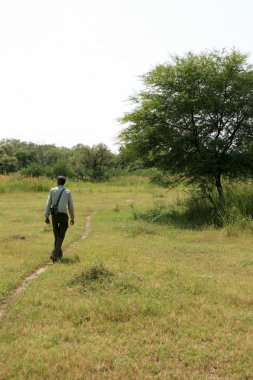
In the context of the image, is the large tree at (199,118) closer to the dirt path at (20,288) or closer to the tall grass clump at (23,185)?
the dirt path at (20,288)

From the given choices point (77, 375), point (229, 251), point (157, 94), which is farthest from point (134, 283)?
point (157, 94)

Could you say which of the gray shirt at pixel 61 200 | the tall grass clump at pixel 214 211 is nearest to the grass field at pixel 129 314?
the gray shirt at pixel 61 200

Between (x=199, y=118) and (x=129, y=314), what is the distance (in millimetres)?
12573

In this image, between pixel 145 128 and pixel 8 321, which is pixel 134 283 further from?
pixel 145 128

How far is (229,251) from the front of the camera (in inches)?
423

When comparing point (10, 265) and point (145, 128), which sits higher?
point (145, 128)

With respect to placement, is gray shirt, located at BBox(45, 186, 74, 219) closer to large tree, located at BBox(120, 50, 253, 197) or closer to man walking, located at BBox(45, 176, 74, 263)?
man walking, located at BBox(45, 176, 74, 263)

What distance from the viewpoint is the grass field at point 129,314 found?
4.38m

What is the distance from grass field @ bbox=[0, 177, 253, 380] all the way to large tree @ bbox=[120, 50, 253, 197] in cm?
619

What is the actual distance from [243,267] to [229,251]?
1.91 metres

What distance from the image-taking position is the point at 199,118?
1686 cm

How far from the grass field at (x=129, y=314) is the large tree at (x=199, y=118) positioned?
20.3ft

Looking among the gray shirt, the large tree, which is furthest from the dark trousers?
the large tree

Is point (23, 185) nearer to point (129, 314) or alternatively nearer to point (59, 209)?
point (59, 209)
